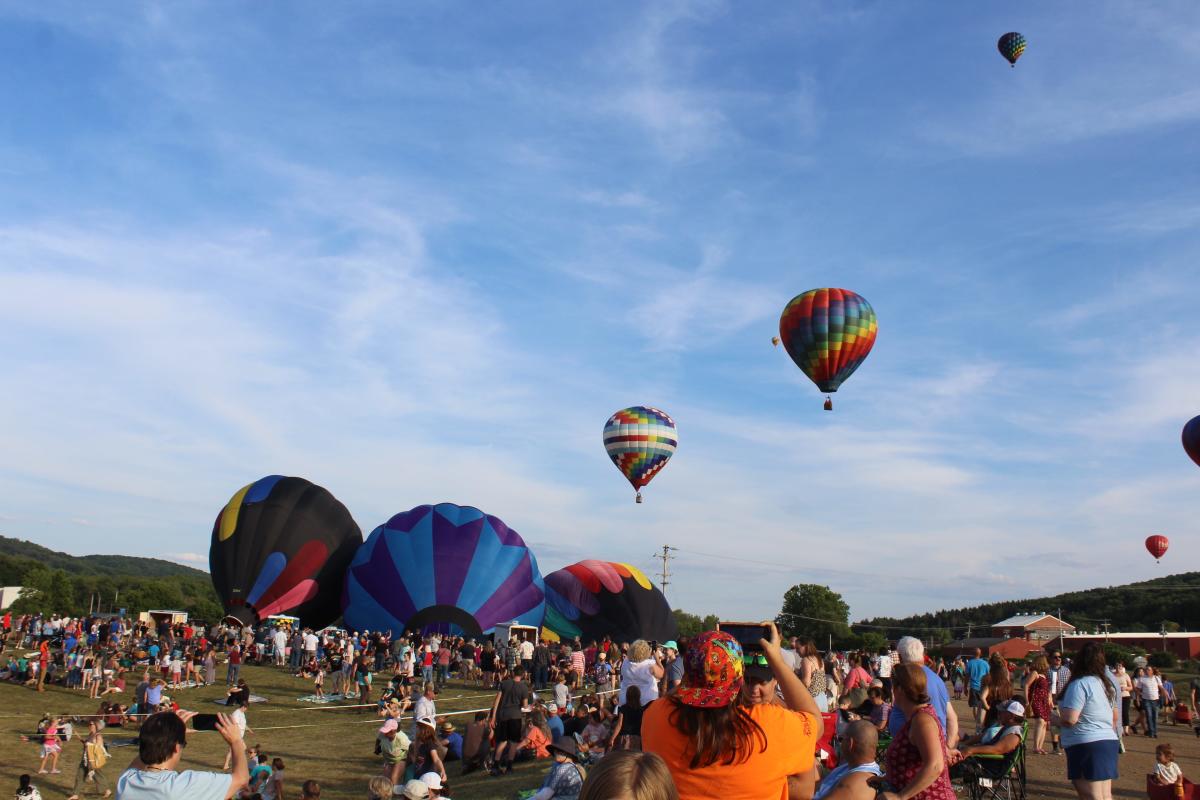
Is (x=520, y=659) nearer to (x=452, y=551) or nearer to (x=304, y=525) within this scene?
(x=452, y=551)

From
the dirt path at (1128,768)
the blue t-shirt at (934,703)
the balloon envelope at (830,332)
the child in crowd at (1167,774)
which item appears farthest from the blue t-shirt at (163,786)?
the balloon envelope at (830,332)

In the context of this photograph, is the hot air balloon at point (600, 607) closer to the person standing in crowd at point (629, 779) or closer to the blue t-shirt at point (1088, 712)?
the blue t-shirt at point (1088, 712)

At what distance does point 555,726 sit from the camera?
45.4 feet

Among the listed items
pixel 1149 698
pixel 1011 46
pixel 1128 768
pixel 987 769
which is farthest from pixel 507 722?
pixel 1011 46

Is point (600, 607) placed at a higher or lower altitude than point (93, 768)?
higher

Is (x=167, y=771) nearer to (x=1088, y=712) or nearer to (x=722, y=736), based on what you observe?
(x=722, y=736)

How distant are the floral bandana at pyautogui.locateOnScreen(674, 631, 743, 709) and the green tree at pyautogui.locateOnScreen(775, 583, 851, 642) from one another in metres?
92.2

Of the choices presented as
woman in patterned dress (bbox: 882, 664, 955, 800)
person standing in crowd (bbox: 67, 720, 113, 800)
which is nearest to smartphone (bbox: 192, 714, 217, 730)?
woman in patterned dress (bbox: 882, 664, 955, 800)

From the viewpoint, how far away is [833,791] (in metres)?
3.80

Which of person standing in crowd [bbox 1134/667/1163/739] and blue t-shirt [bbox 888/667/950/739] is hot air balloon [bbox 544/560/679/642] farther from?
blue t-shirt [bbox 888/667/950/739]

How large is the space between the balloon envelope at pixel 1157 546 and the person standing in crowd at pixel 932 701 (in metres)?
43.1

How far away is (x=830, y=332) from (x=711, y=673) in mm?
21929

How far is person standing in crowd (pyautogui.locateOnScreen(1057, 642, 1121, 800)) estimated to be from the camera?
5.64 metres

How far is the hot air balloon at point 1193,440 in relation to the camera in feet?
88.8
